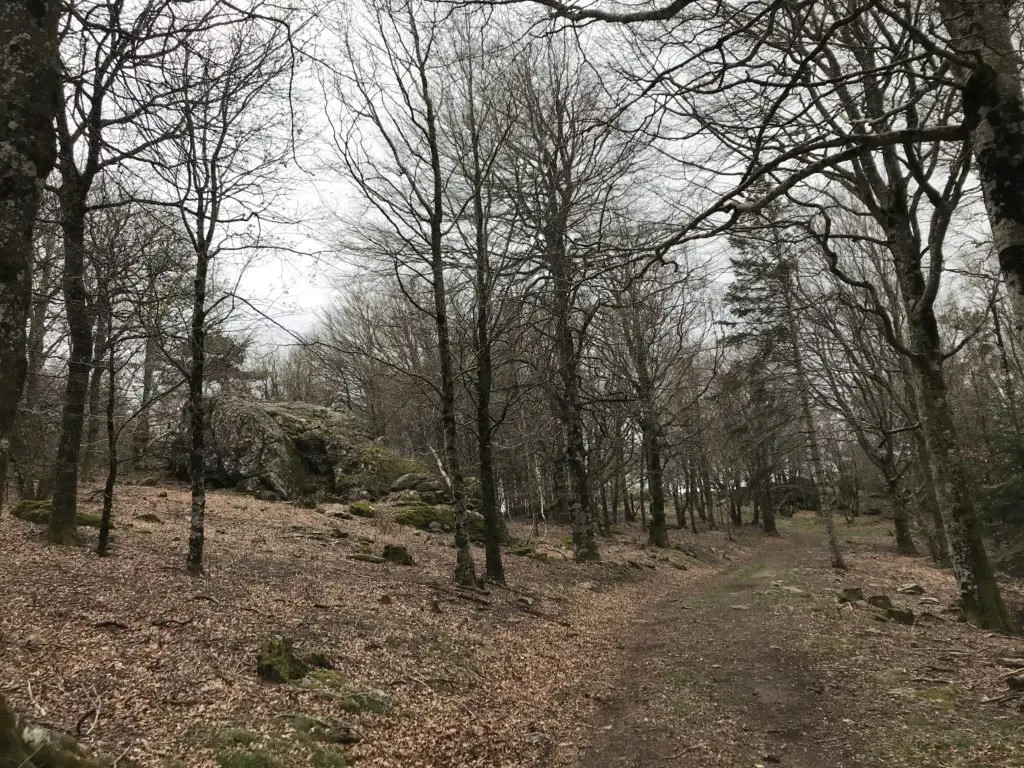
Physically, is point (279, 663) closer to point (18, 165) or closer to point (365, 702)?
point (365, 702)

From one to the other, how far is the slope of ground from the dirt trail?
0.47 m

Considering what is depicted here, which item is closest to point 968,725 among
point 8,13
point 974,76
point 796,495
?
point 974,76

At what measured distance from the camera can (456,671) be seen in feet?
20.9

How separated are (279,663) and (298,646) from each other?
679mm

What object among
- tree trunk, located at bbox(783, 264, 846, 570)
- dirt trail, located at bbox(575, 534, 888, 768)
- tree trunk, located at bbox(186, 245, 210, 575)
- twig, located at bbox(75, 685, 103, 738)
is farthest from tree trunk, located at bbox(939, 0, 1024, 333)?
tree trunk, located at bbox(783, 264, 846, 570)

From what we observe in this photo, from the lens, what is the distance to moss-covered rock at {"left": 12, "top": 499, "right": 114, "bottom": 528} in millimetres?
10086

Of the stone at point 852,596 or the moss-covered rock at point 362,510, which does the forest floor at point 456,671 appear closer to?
the stone at point 852,596

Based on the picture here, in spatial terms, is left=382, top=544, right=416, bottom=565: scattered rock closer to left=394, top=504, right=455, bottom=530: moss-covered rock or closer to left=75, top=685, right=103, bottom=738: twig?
left=394, top=504, right=455, bottom=530: moss-covered rock

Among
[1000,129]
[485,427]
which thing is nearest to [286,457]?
[485,427]

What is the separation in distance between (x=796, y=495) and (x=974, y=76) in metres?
45.1

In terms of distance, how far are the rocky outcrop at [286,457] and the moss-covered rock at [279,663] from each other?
47.8ft

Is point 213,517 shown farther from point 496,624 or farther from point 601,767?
point 601,767

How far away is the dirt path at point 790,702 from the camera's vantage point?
438 centimetres

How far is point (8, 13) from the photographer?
2.79 m
